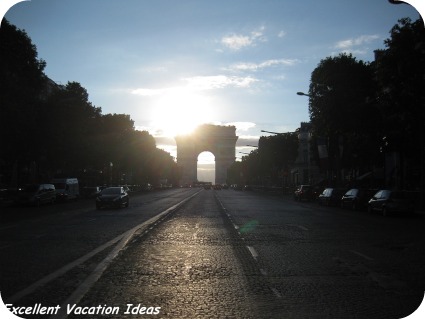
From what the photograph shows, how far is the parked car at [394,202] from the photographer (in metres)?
29.6

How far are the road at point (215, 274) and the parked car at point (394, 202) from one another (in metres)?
12.6

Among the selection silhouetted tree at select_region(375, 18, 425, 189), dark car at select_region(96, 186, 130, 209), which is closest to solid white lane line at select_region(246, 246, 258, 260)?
silhouetted tree at select_region(375, 18, 425, 189)

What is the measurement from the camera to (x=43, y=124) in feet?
141

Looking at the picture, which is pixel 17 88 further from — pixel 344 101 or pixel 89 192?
pixel 89 192

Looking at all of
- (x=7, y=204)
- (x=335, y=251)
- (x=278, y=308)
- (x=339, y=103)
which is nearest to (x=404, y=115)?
(x=339, y=103)

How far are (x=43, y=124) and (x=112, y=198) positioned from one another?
11.2 m

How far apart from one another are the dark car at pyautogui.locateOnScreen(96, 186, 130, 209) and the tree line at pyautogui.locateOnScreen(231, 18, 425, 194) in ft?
56.7

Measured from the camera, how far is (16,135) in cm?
3591

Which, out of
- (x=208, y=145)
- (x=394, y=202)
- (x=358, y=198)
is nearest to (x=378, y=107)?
(x=394, y=202)

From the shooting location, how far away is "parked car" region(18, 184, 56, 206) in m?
39.5

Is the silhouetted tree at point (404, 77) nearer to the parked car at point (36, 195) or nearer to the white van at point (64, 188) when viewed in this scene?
the parked car at point (36, 195)

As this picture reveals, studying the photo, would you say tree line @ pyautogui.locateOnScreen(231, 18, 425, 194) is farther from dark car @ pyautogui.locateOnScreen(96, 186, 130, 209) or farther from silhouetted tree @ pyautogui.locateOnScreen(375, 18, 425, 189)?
dark car @ pyautogui.locateOnScreen(96, 186, 130, 209)

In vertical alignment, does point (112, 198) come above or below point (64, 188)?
below

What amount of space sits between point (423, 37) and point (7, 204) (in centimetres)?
3192
